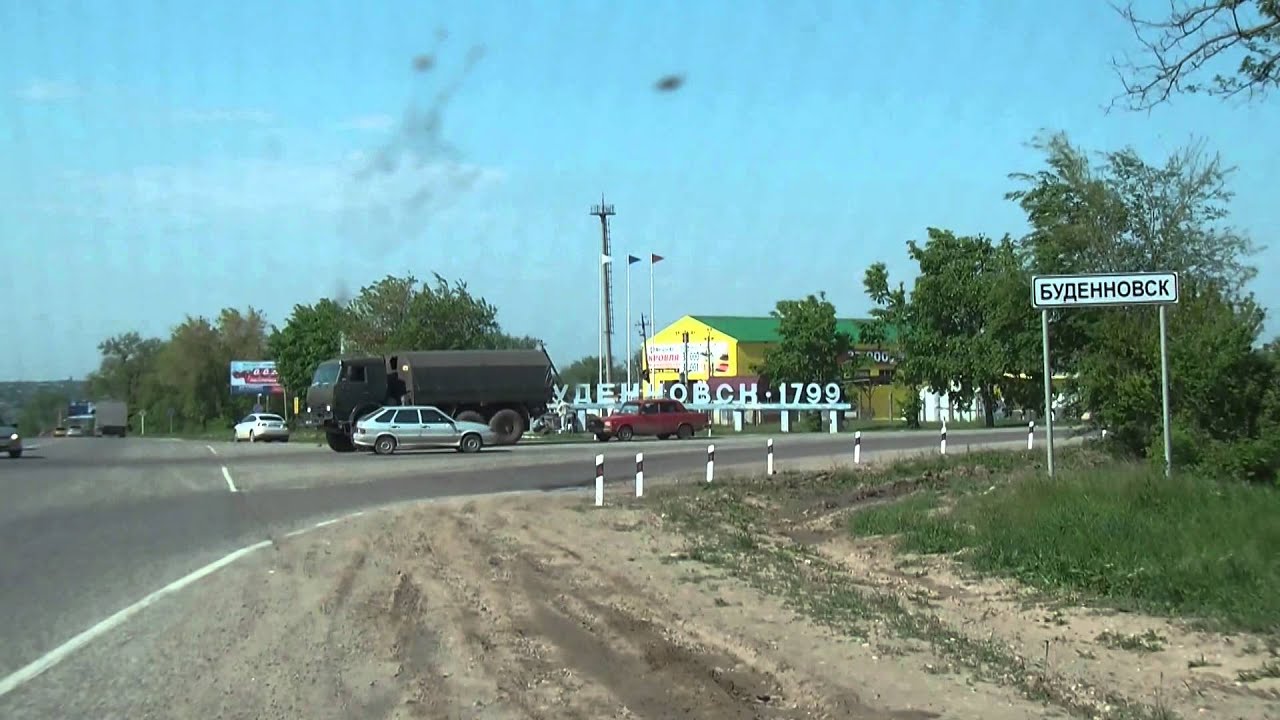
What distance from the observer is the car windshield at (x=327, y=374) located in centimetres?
4178

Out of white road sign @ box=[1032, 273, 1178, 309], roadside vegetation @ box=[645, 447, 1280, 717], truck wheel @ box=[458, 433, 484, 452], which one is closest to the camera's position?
roadside vegetation @ box=[645, 447, 1280, 717]

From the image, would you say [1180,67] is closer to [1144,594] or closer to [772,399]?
[1144,594]

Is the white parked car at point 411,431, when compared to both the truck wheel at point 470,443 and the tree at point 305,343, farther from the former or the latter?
the tree at point 305,343

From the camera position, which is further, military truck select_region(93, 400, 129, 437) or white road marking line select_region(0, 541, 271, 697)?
military truck select_region(93, 400, 129, 437)

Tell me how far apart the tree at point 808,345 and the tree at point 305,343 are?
31831 mm

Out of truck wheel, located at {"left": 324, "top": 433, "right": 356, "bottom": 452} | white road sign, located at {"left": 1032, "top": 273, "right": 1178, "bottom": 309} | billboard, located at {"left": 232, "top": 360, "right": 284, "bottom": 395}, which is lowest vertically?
truck wheel, located at {"left": 324, "top": 433, "right": 356, "bottom": 452}

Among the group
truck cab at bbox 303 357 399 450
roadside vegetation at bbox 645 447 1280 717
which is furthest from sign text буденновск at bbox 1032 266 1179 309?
truck cab at bbox 303 357 399 450

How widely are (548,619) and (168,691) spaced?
10.2 ft

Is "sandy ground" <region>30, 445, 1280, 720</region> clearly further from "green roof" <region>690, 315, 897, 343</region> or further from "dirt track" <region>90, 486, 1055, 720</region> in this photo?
"green roof" <region>690, 315, 897, 343</region>

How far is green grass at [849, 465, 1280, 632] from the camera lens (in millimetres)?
10180

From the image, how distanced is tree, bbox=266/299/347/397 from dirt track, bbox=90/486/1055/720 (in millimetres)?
76753

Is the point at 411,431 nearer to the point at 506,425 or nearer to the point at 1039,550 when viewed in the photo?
the point at 506,425

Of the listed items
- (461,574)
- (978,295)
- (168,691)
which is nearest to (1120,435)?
(461,574)

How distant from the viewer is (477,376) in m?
44.2
